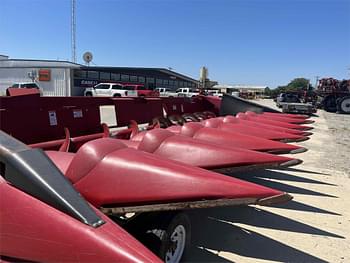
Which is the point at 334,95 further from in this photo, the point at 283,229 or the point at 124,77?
the point at 283,229

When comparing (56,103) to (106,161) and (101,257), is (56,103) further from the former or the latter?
(101,257)

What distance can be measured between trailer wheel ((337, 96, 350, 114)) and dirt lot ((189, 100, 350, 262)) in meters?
24.8

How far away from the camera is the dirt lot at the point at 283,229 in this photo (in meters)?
3.09

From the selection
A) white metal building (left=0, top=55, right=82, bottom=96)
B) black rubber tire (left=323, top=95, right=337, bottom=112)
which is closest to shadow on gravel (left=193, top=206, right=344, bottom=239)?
black rubber tire (left=323, top=95, right=337, bottom=112)

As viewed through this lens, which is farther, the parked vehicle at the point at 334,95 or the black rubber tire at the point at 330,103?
the black rubber tire at the point at 330,103

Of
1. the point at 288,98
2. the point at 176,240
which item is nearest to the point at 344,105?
the point at 288,98

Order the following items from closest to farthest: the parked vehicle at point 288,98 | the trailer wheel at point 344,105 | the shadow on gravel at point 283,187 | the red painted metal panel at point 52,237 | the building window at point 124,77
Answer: the red painted metal panel at point 52,237 < the shadow on gravel at point 283,187 < the parked vehicle at point 288,98 < the trailer wheel at point 344,105 < the building window at point 124,77

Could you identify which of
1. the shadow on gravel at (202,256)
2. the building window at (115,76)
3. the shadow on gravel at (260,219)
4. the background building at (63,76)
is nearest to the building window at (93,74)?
the background building at (63,76)

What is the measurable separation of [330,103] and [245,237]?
28.7 m

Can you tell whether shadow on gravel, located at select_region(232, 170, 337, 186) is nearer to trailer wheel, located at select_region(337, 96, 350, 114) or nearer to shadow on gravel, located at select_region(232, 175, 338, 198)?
shadow on gravel, located at select_region(232, 175, 338, 198)

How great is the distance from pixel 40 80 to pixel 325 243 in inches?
1462

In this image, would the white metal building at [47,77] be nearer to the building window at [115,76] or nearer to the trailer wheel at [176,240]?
the building window at [115,76]

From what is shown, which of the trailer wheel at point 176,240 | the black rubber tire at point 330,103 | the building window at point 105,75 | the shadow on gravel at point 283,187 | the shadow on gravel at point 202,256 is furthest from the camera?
the building window at point 105,75

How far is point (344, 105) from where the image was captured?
28078 mm
